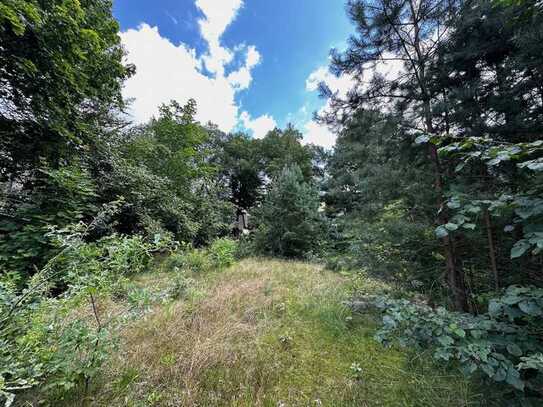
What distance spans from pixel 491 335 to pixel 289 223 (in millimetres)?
6527

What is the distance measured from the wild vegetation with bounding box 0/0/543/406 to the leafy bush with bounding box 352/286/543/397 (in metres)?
0.01

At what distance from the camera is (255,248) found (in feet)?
25.9

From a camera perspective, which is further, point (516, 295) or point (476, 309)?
point (476, 309)

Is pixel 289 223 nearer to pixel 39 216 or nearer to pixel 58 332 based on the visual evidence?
pixel 39 216

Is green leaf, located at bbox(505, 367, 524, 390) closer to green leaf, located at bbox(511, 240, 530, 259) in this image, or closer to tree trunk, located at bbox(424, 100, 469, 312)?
green leaf, located at bbox(511, 240, 530, 259)

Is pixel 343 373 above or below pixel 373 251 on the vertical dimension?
below

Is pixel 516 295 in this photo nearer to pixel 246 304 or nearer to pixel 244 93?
pixel 246 304

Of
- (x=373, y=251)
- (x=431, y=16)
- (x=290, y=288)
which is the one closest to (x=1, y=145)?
(x=290, y=288)

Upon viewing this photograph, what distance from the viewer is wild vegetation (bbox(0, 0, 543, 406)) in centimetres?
119

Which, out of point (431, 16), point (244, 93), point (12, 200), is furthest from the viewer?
point (244, 93)

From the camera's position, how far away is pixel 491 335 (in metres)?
1.07

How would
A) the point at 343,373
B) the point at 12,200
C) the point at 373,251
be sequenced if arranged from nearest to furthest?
the point at 343,373
the point at 373,251
the point at 12,200

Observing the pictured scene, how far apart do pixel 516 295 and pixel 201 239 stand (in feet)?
29.4

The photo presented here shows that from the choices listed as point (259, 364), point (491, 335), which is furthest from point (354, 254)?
point (491, 335)
